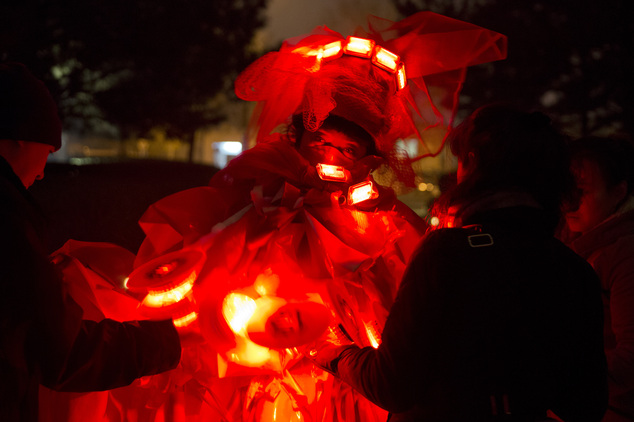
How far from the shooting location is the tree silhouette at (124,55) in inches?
313

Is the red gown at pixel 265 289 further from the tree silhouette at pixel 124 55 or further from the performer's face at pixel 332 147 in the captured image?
the tree silhouette at pixel 124 55

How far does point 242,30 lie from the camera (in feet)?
40.2

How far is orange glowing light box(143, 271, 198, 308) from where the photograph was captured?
6.69 ft

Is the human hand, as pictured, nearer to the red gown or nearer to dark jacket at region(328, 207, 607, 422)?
the red gown

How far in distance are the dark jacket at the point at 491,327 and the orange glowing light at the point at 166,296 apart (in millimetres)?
907

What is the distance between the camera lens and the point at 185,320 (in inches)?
82.4

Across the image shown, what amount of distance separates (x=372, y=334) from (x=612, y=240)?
118cm

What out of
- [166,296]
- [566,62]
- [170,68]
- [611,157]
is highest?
[611,157]

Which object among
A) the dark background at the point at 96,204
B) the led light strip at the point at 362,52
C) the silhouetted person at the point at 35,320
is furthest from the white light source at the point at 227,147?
the silhouetted person at the point at 35,320

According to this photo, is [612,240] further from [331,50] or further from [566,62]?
[566,62]

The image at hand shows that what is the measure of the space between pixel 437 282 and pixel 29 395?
4.75 ft

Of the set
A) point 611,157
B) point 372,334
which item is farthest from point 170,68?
point 611,157

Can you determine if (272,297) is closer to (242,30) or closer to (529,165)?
(529,165)

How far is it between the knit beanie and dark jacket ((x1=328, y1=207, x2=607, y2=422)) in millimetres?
1487
